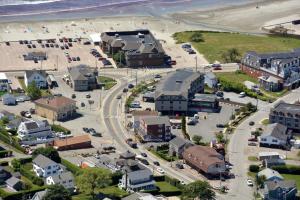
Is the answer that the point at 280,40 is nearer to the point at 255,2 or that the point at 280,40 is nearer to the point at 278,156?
the point at 255,2

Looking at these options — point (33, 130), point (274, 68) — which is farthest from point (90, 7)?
point (33, 130)

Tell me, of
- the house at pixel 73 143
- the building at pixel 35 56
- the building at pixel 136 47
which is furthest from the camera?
the building at pixel 35 56

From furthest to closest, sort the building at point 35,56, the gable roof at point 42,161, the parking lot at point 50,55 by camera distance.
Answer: the building at point 35,56, the parking lot at point 50,55, the gable roof at point 42,161

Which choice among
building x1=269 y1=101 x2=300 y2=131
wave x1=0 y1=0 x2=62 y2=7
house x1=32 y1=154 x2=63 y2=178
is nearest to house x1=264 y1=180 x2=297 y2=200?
building x1=269 y1=101 x2=300 y2=131

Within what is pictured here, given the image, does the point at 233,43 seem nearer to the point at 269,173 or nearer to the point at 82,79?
the point at 82,79

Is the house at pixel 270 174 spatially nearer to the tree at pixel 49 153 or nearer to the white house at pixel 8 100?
the tree at pixel 49 153

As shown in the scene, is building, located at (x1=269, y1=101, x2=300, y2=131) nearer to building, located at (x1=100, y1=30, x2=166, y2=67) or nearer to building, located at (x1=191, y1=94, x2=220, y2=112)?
building, located at (x1=191, y1=94, x2=220, y2=112)

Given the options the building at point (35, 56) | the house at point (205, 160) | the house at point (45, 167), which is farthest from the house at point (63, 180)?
the building at point (35, 56)
